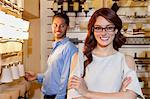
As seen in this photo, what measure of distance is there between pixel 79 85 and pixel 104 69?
0.18 metres

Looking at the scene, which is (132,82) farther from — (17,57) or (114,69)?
(17,57)

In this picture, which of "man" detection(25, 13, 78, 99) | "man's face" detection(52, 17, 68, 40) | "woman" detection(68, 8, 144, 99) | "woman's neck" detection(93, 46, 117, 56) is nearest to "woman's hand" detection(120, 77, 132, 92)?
"woman" detection(68, 8, 144, 99)

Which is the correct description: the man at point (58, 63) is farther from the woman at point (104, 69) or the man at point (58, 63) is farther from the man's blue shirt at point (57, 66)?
the woman at point (104, 69)

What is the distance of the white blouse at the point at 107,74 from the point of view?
5.96ft

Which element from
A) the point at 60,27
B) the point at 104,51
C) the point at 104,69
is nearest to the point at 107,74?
the point at 104,69

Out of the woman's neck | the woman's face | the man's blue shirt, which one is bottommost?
the man's blue shirt

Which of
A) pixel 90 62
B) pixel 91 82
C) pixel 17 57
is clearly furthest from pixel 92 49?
pixel 17 57

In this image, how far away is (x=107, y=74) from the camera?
1828 mm

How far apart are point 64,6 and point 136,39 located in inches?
47.6

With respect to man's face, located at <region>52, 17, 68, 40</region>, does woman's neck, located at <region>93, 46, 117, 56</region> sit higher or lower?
lower

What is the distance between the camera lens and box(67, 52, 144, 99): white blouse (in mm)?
1817

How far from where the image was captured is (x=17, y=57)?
273 cm

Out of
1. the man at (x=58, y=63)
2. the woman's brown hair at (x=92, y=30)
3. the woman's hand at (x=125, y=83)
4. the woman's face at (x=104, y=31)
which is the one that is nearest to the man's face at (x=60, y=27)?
the man at (x=58, y=63)

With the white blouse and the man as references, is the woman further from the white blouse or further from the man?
the man
